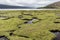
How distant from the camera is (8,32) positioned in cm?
329

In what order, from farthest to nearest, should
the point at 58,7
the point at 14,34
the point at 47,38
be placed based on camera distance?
the point at 58,7, the point at 14,34, the point at 47,38

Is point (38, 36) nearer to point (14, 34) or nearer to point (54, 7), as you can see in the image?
point (14, 34)

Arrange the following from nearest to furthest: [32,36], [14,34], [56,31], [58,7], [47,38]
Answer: [47,38] → [32,36] → [14,34] → [56,31] → [58,7]

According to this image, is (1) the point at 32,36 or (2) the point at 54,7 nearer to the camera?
(1) the point at 32,36

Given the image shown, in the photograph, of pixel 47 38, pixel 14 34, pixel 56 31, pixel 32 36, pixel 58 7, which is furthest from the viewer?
pixel 58 7

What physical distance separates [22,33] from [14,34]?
0.51 feet

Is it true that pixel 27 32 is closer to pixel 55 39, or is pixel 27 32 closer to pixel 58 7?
pixel 55 39

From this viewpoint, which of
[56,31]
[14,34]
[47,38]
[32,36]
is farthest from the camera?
[56,31]

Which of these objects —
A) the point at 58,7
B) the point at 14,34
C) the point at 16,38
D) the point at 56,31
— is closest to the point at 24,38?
the point at 16,38

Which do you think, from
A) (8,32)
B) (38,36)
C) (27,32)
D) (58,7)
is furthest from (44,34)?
(58,7)

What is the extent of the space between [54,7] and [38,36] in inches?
283

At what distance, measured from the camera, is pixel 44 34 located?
3047 millimetres

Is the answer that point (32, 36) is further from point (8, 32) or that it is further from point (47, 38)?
point (8, 32)

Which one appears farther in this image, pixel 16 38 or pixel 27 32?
pixel 27 32
